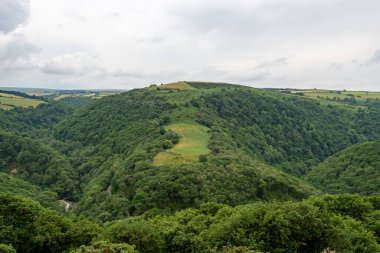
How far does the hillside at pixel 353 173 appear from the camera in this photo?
464ft

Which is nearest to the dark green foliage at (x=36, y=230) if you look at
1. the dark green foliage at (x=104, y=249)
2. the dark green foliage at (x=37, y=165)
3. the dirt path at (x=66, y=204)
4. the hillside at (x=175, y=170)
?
the dark green foliage at (x=104, y=249)

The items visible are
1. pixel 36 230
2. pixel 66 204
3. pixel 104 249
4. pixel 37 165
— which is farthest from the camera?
pixel 37 165

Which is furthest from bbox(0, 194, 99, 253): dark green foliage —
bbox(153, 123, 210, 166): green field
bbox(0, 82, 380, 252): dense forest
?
bbox(153, 123, 210, 166): green field

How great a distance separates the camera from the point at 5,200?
2258 inches

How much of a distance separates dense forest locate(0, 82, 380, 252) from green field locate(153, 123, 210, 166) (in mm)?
419

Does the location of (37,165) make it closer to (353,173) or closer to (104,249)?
(353,173)

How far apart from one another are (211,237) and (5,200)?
108ft

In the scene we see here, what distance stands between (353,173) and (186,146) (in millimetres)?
70674

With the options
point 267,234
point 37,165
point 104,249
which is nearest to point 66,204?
point 37,165

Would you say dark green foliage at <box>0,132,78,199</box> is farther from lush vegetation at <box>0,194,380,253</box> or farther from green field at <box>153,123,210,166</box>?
lush vegetation at <box>0,194,380,253</box>

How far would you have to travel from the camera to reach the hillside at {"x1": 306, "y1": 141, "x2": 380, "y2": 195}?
141500 millimetres

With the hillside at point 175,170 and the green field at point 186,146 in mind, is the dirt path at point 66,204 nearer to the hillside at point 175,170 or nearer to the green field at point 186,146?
the hillside at point 175,170

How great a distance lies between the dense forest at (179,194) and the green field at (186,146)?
1.38ft

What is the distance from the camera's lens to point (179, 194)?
97.6 metres
